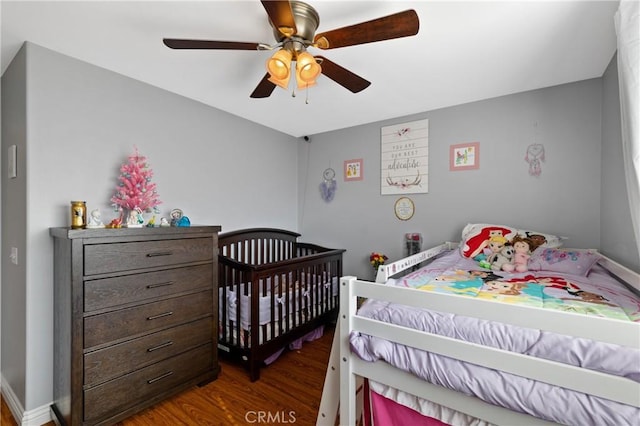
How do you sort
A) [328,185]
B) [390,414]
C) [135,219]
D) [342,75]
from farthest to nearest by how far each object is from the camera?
[328,185] < [135,219] < [342,75] < [390,414]

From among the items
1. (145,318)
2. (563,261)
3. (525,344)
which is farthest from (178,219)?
(563,261)

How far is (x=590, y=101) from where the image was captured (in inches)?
79.6

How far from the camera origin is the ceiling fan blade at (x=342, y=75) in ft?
4.75

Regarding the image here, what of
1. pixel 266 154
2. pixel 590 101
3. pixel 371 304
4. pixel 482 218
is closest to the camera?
pixel 371 304

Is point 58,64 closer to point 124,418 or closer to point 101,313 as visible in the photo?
point 101,313

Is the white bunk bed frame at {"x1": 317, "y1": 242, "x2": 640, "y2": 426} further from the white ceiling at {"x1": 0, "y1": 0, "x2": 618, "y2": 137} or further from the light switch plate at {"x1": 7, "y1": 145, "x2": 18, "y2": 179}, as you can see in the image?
the light switch plate at {"x1": 7, "y1": 145, "x2": 18, "y2": 179}

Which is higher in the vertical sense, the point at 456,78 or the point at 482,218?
the point at 456,78

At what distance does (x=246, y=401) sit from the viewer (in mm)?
1848

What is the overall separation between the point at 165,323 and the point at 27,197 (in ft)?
3.50

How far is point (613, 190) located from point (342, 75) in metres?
1.82

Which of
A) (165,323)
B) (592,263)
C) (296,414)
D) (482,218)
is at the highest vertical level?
(482,218)

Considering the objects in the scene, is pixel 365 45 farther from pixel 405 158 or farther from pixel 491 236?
pixel 491 236

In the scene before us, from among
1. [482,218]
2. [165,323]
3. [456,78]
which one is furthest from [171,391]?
[456,78]

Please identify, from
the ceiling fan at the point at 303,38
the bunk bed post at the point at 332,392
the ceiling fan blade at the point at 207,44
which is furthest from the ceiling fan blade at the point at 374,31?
the bunk bed post at the point at 332,392
